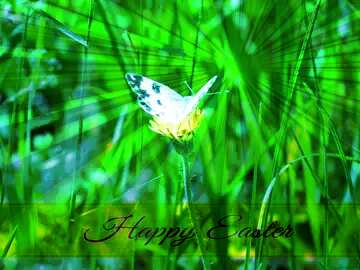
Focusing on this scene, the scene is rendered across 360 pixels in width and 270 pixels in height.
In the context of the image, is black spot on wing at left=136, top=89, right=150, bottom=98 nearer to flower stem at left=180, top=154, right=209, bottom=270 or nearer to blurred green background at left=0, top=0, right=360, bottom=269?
blurred green background at left=0, top=0, right=360, bottom=269

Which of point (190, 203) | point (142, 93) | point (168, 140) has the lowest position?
point (190, 203)

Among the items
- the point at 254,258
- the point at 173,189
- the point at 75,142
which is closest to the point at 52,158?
the point at 75,142

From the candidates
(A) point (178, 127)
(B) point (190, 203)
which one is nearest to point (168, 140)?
(A) point (178, 127)

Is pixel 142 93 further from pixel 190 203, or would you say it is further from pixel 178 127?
pixel 190 203

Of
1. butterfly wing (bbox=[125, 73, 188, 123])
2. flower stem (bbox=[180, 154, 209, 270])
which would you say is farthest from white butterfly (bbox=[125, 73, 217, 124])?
flower stem (bbox=[180, 154, 209, 270])

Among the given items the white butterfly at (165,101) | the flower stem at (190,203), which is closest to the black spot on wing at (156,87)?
the white butterfly at (165,101)

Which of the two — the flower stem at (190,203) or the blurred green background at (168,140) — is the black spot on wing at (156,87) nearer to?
the blurred green background at (168,140)
